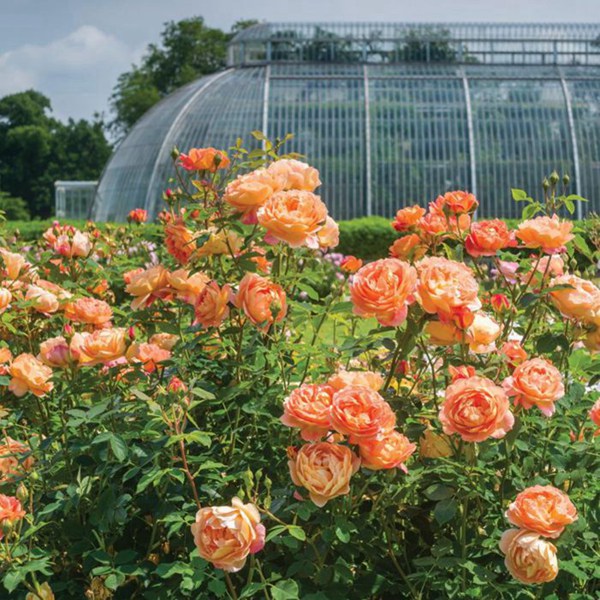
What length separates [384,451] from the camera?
2.08m

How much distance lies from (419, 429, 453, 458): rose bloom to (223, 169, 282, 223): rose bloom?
0.68m

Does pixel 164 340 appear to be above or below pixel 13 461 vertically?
above

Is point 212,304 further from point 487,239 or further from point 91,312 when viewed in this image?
point 487,239

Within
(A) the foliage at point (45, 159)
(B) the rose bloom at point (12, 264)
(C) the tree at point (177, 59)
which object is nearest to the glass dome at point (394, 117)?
(C) the tree at point (177, 59)

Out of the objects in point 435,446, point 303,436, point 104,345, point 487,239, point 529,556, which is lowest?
point 529,556

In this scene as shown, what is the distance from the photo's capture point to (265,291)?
2375 millimetres

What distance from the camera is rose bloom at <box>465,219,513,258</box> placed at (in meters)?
2.60

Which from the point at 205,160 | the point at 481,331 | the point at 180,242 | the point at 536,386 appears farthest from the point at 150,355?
the point at 536,386

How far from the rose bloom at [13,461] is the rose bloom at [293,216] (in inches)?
35.8

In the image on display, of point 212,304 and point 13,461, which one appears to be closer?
point 212,304

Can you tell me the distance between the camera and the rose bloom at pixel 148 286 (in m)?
2.60

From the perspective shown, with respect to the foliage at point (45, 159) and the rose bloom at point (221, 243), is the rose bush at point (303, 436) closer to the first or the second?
the rose bloom at point (221, 243)

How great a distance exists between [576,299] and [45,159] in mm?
45775

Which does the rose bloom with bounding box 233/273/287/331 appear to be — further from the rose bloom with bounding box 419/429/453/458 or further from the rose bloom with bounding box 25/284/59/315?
the rose bloom with bounding box 25/284/59/315
